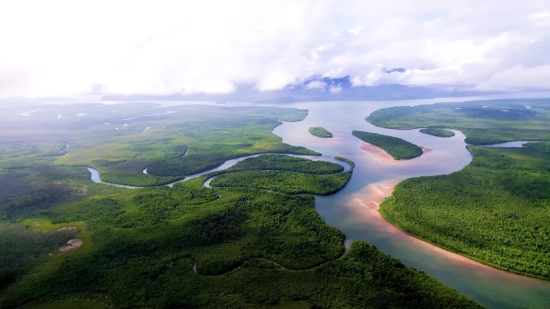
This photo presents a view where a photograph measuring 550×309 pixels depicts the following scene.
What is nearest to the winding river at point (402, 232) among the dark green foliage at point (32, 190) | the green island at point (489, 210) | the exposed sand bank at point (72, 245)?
the green island at point (489, 210)

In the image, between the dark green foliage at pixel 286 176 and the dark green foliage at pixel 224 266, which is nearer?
the dark green foliage at pixel 224 266

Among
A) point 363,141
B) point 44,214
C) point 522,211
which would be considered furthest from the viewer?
point 363,141

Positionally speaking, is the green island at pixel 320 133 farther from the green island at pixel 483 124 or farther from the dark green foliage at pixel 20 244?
the dark green foliage at pixel 20 244

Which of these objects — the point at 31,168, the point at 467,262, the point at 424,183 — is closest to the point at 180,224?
the point at 467,262

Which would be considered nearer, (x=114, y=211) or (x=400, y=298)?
(x=400, y=298)

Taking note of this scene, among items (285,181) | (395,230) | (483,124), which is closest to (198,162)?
(285,181)

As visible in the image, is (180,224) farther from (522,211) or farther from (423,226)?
(522,211)

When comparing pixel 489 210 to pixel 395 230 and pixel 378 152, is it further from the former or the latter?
pixel 378 152

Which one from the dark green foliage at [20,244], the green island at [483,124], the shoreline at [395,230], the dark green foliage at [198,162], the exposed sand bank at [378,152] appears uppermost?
the green island at [483,124]
